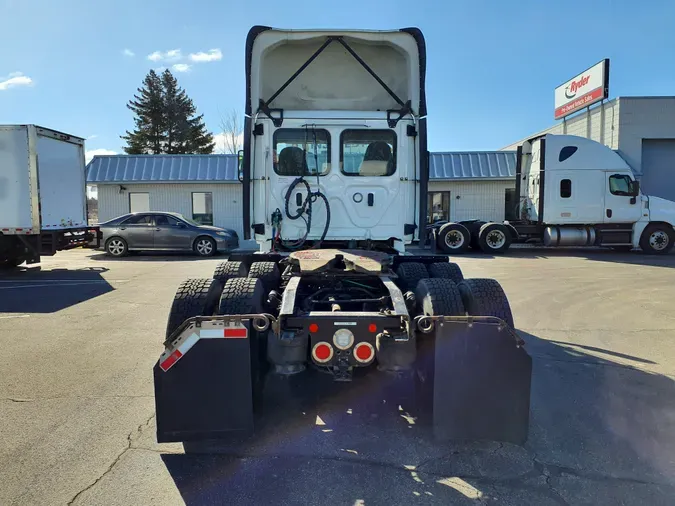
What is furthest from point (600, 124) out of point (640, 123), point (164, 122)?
point (164, 122)

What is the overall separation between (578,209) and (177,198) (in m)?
16.3

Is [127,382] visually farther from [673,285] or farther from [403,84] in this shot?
[673,285]

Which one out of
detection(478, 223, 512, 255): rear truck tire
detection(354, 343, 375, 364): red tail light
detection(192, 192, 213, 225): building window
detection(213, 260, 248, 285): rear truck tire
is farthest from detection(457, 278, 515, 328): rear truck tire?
detection(192, 192, 213, 225): building window

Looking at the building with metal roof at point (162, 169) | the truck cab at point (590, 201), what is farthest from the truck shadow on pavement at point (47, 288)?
the truck cab at point (590, 201)

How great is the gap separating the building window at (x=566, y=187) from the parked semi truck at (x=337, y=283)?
12.5 meters

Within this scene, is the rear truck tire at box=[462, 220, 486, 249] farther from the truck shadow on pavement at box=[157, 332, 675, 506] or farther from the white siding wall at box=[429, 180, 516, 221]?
the truck shadow on pavement at box=[157, 332, 675, 506]

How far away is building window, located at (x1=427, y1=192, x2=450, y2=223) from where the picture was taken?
70.2 ft

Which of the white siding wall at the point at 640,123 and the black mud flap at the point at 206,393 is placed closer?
the black mud flap at the point at 206,393

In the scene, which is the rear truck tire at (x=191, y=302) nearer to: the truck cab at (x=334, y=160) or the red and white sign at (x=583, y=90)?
the truck cab at (x=334, y=160)

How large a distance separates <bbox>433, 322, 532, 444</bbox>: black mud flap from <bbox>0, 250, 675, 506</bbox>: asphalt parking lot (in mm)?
224

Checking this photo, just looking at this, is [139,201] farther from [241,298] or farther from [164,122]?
[164,122]

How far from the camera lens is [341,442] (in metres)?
3.33

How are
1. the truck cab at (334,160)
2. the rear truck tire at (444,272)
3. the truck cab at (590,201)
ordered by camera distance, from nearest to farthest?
the rear truck tire at (444,272) → the truck cab at (334,160) → the truck cab at (590,201)

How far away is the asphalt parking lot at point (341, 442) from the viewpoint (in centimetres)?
274
